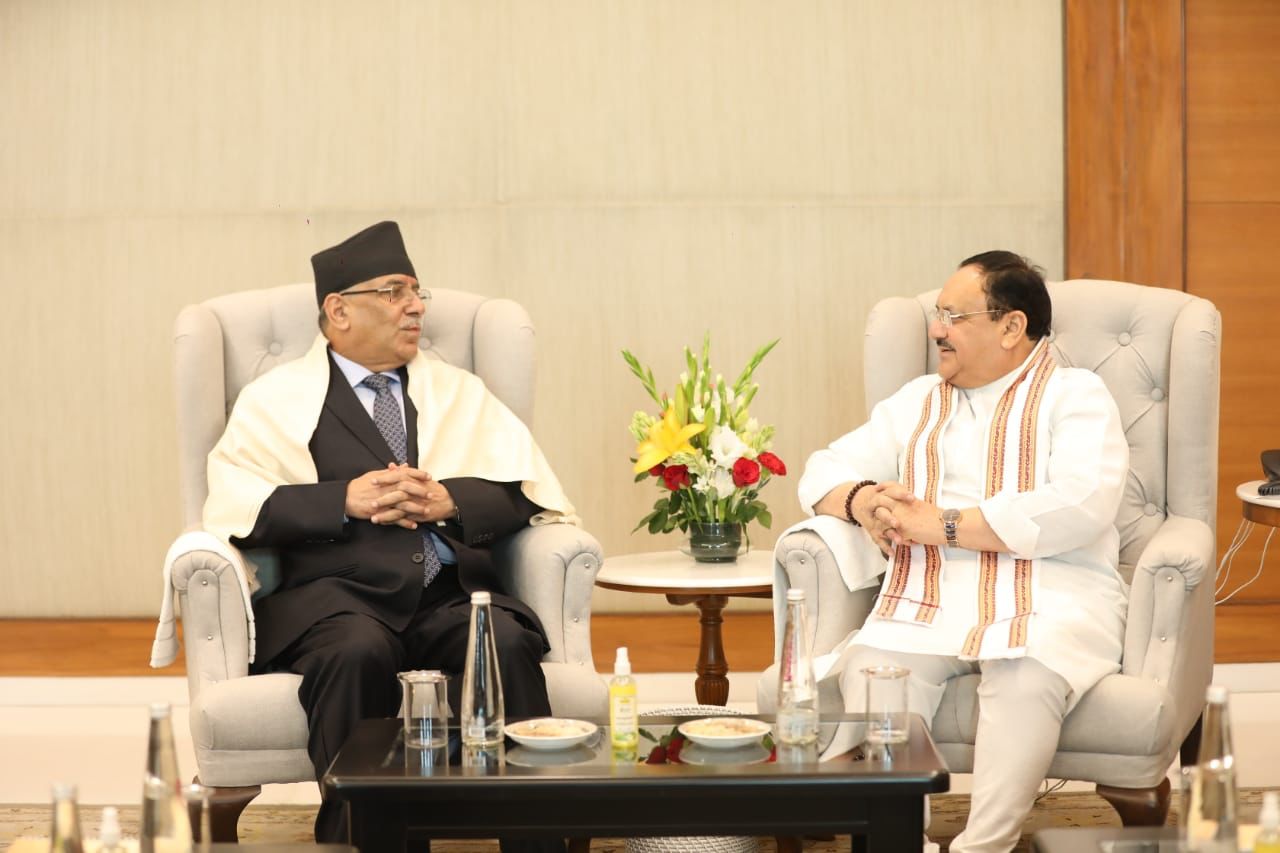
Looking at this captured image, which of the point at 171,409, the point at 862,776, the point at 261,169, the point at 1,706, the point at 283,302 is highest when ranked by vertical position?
the point at 261,169

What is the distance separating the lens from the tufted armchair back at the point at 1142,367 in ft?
10.9

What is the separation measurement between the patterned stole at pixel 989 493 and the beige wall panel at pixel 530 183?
152cm

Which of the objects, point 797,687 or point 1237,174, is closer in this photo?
point 797,687

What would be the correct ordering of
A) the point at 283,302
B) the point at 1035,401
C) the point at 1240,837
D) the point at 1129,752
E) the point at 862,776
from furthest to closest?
1. the point at 283,302
2. the point at 1035,401
3. the point at 1129,752
4. the point at 862,776
5. the point at 1240,837

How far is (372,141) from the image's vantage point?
4730 millimetres

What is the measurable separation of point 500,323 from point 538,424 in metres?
1.18

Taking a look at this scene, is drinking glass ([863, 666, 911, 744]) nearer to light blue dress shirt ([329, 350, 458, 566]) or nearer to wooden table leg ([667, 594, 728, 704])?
wooden table leg ([667, 594, 728, 704])

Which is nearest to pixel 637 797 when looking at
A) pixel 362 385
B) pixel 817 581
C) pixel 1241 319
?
pixel 817 581

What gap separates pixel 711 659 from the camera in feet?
11.8

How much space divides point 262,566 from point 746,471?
1141 millimetres

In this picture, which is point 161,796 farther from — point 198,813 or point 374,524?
point 374,524

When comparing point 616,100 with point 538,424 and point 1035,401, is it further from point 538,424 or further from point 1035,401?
point 1035,401

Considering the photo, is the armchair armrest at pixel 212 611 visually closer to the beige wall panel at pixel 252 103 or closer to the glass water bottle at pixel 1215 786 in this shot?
the glass water bottle at pixel 1215 786

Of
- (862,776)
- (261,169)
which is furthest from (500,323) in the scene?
(862,776)
